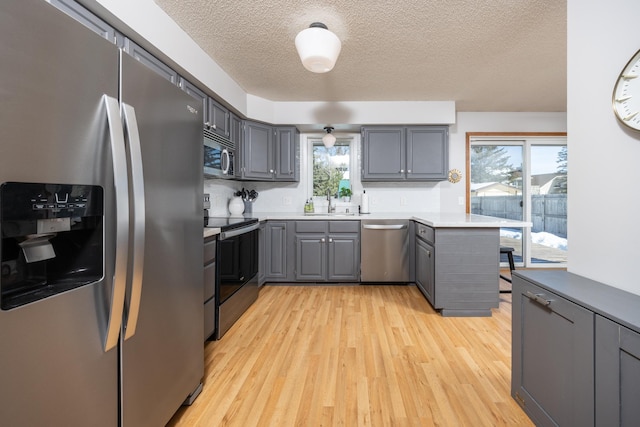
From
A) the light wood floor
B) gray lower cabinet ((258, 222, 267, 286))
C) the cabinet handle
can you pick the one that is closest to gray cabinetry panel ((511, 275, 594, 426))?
the cabinet handle

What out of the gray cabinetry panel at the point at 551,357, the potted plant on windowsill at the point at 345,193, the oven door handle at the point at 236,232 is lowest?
the gray cabinetry panel at the point at 551,357

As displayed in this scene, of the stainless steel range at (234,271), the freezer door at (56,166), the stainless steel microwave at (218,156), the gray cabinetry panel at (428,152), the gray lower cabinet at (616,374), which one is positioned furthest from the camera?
the gray cabinetry panel at (428,152)

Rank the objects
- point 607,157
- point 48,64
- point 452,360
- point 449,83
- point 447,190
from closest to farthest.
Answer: point 48,64 < point 607,157 < point 452,360 < point 449,83 < point 447,190

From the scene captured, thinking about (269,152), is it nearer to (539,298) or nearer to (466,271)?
(466,271)

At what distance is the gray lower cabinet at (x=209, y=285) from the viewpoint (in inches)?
81.3

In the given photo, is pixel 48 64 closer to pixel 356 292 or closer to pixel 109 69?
pixel 109 69

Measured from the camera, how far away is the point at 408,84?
3.18m

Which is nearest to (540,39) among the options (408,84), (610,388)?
(408,84)

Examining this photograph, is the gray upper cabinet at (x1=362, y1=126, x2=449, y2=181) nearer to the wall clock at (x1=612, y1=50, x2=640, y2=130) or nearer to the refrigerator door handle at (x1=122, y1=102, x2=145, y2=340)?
the wall clock at (x1=612, y1=50, x2=640, y2=130)

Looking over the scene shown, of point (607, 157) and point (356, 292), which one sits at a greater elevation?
point (607, 157)

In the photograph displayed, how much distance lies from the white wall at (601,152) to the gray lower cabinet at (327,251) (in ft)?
7.40

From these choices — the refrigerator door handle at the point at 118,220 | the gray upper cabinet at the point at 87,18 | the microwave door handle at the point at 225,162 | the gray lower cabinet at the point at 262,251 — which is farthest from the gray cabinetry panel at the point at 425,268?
the gray upper cabinet at the point at 87,18

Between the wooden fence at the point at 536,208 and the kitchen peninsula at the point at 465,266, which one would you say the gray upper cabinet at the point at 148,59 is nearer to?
the kitchen peninsula at the point at 465,266

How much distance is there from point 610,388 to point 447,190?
3.49 m
